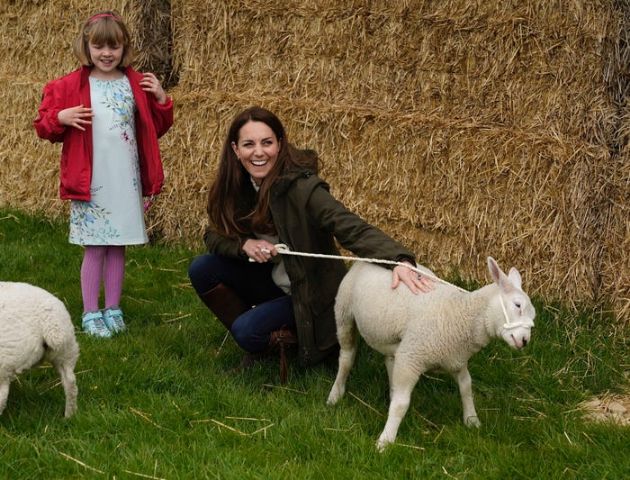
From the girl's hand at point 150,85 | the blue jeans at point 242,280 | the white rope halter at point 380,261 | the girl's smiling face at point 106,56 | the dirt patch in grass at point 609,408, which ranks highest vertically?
the girl's smiling face at point 106,56

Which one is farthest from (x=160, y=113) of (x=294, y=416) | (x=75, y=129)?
(x=294, y=416)

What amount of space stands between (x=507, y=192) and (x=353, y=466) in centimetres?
258

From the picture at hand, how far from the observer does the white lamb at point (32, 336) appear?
4.05 m

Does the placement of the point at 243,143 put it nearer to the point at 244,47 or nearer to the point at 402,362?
the point at 402,362

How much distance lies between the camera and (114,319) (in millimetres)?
5754

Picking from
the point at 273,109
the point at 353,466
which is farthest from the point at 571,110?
the point at 353,466

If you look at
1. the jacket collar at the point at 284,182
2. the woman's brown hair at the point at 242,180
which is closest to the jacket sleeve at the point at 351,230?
the jacket collar at the point at 284,182

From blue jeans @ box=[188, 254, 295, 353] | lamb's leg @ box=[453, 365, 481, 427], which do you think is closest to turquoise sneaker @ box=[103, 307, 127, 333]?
blue jeans @ box=[188, 254, 295, 353]

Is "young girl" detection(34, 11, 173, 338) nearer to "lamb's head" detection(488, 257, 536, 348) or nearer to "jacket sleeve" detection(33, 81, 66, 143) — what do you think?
"jacket sleeve" detection(33, 81, 66, 143)

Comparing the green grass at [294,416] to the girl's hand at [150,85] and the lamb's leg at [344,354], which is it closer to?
the lamb's leg at [344,354]

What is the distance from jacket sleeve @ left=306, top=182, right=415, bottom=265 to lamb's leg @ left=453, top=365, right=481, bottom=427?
0.56m

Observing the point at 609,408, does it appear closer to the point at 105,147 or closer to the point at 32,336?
the point at 32,336

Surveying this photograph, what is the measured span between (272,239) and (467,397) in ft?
4.45

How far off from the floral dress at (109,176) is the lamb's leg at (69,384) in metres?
1.55
